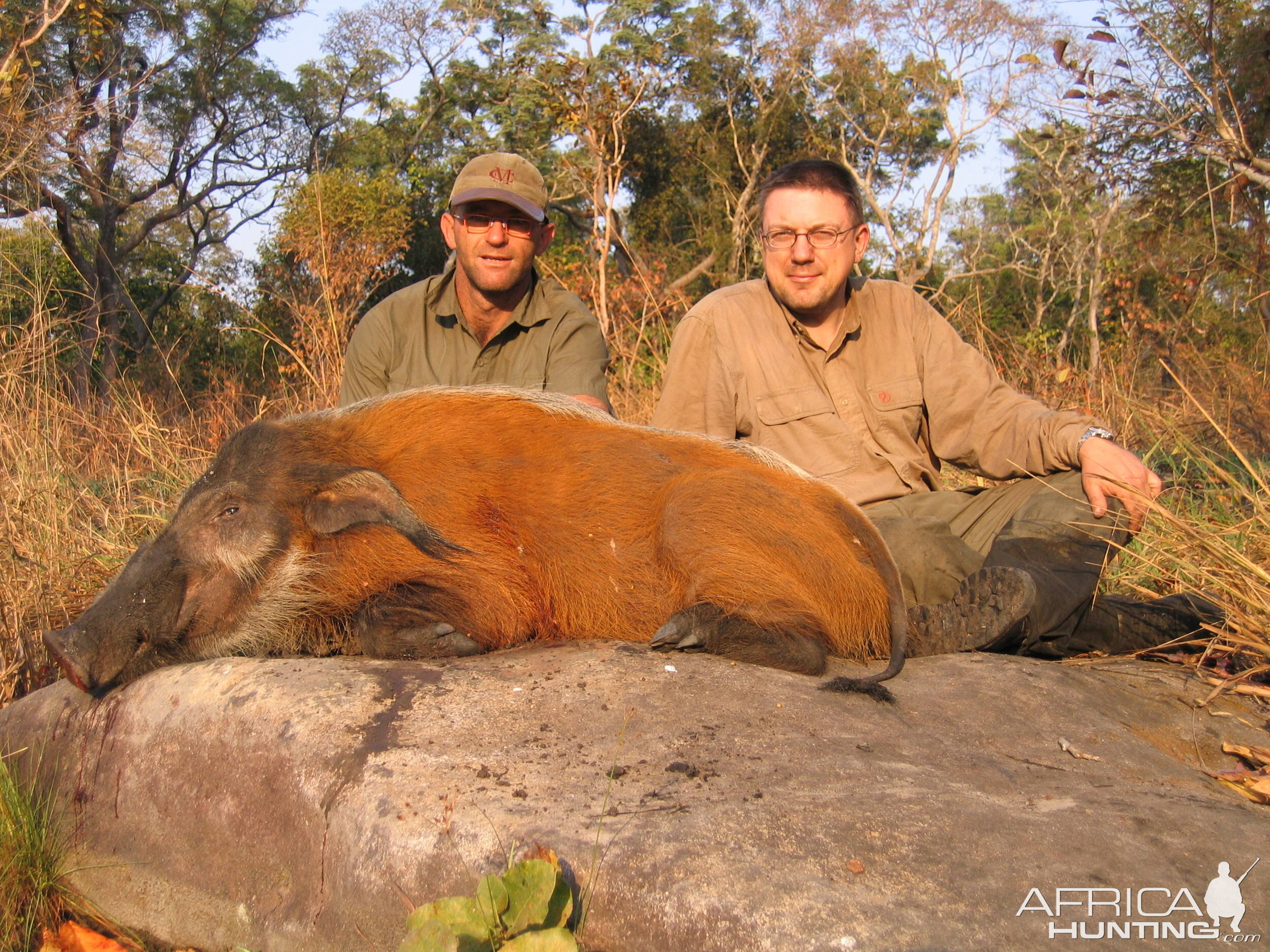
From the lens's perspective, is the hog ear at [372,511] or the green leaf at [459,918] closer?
the green leaf at [459,918]

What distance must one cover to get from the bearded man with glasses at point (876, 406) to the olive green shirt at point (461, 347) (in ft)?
2.17

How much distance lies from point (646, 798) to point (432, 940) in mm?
556

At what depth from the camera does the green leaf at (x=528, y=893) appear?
1.93 metres

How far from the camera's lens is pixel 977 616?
355cm

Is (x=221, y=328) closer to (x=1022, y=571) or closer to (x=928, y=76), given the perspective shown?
(x=1022, y=571)

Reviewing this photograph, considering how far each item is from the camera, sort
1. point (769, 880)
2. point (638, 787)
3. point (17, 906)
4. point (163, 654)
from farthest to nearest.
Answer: point (163, 654) < point (17, 906) < point (638, 787) < point (769, 880)

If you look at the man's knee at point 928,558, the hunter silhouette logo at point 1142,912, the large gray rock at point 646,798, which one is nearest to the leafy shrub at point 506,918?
the large gray rock at point 646,798

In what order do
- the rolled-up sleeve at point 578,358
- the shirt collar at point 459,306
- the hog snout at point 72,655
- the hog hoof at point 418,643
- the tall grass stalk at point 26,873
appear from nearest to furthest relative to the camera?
1. the tall grass stalk at point 26,873
2. the hog snout at point 72,655
3. the hog hoof at point 418,643
4. the rolled-up sleeve at point 578,358
5. the shirt collar at point 459,306

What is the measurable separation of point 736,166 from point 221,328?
13.7m

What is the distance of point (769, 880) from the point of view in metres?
1.96

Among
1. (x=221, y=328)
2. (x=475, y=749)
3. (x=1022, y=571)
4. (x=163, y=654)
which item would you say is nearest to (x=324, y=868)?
(x=475, y=749)

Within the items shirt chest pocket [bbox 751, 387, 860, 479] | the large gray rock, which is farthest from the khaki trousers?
the large gray rock

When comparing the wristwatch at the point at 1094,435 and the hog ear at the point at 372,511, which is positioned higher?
the wristwatch at the point at 1094,435

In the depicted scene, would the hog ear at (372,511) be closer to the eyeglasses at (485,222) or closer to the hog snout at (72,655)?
the hog snout at (72,655)
